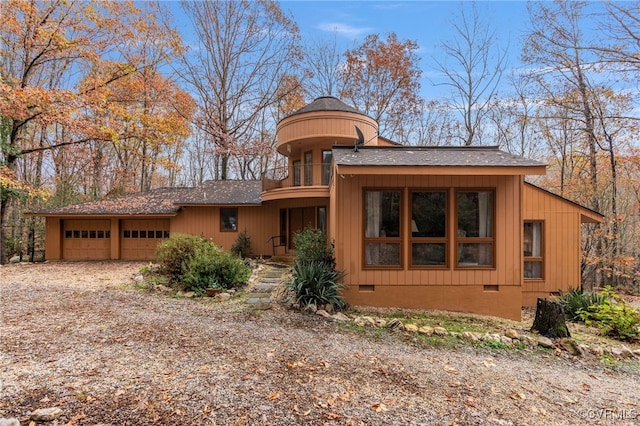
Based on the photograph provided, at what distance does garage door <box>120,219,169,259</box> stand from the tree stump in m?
14.4

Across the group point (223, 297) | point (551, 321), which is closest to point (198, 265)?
point (223, 297)

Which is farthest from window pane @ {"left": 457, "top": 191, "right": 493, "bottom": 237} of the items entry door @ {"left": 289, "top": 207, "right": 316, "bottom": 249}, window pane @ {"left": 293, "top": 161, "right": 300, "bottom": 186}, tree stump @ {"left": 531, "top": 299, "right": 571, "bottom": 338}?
window pane @ {"left": 293, "top": 161, "right": 300, "bottom": 186}

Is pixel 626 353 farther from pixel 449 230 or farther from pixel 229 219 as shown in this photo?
pixel 229 219

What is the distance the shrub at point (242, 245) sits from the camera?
14172mm

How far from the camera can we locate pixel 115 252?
1438 cm

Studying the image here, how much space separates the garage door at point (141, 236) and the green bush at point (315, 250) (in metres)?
9.43

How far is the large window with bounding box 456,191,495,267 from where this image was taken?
7.23m

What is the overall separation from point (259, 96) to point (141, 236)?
40.3 ft

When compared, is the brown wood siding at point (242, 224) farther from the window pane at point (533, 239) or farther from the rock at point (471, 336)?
the rock at point (471, 336)

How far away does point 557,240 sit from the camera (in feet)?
31.1

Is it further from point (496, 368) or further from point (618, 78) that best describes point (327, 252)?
point (618, 78)

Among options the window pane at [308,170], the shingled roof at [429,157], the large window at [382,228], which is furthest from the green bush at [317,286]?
the window pane at [308,170]

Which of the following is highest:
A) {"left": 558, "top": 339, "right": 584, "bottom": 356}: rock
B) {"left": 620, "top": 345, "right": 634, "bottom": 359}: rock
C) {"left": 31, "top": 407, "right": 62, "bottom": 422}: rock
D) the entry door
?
the entry door

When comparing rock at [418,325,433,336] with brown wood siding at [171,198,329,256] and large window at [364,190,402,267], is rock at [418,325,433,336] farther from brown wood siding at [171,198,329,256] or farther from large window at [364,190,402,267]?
brown wood siding at [171,198,329,256]
